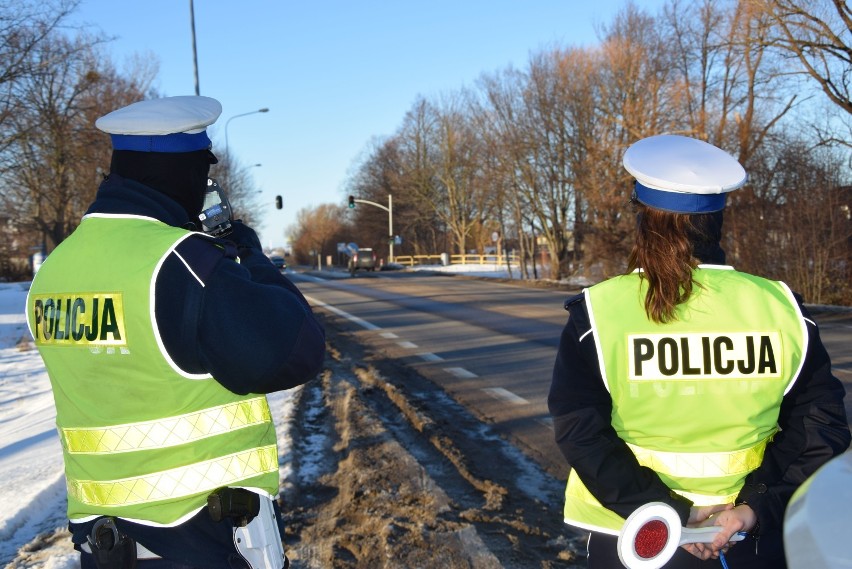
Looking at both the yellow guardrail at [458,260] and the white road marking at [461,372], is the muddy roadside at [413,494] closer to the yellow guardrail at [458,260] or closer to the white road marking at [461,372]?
the white road marking at [461,372]

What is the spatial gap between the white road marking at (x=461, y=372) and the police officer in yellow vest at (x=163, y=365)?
7844 mm

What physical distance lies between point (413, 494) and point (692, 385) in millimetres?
3423

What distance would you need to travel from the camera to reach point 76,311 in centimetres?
195

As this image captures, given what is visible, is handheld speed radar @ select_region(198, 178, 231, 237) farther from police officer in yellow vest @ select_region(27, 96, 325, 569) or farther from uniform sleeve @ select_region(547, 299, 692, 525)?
uniform sleeve @ select_region(547, 299, 692, 525)

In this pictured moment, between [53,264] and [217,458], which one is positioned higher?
[53,264]

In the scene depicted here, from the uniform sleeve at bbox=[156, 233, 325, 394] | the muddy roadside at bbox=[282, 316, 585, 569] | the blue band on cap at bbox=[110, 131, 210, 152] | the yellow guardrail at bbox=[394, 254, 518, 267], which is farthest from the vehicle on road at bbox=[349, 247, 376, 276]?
the uniform sleeve at bbox=[156, 233, 325, 394]

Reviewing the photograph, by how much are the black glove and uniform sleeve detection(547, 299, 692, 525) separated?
87 cm

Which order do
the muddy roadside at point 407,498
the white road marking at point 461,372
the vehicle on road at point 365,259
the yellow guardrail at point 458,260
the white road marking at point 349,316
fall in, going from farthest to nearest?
the yellow guardrail at point 458,260 < the vehicle on road at point 365,259 < the white road marking at point 349,316 < the white road marking at point 461,372 < the muddy roadside at point 407,498

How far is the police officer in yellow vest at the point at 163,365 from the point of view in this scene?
6.03 feet

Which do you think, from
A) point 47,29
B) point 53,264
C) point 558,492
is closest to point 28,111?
point 47,29

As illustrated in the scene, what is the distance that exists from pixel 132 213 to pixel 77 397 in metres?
0.49

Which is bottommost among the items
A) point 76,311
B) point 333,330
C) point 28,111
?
point 333,330

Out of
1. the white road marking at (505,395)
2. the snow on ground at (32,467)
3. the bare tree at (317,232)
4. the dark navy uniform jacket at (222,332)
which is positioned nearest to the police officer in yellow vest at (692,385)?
the dark navy uniform jacket at (222,332)

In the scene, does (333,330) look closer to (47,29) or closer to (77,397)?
(47,29)
